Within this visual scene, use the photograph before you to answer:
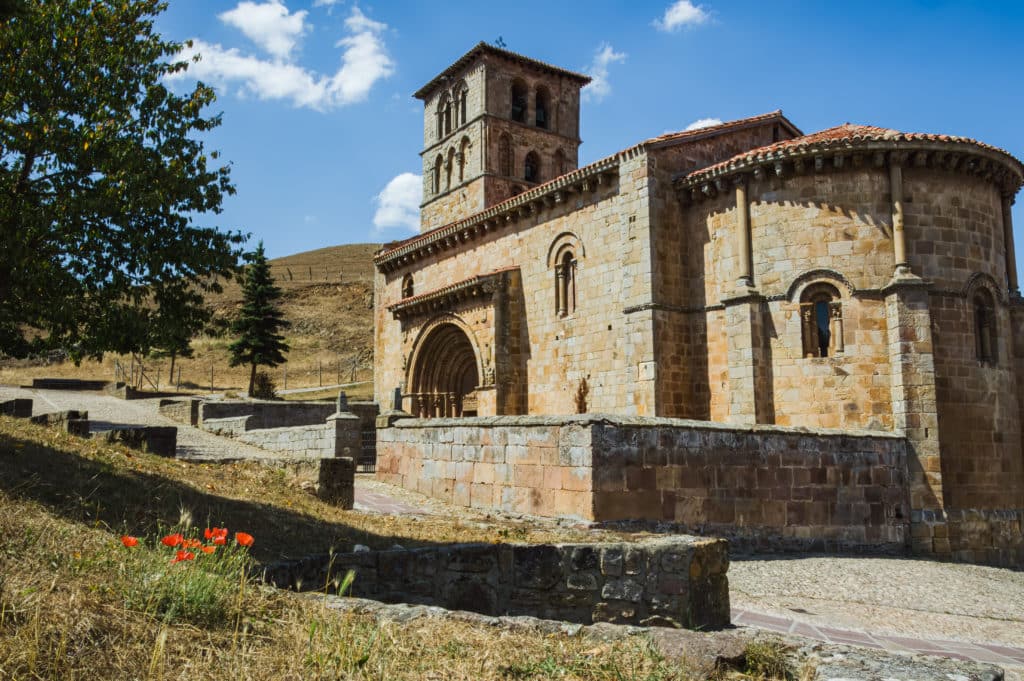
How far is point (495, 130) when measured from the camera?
98.7 feet

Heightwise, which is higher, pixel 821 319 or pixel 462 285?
pixel 462 285

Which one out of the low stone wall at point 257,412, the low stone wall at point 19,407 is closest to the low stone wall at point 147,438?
the low stone wall at point 19,407

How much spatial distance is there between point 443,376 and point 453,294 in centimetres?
317

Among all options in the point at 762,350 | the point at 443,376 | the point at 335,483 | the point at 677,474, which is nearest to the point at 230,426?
the point at 443,376

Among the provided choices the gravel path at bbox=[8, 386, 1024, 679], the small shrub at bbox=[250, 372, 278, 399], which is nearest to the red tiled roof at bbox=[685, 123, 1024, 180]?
the gravel path at bbox=[8, 386, 1024, 679]

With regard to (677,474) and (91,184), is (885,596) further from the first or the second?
(91,184)

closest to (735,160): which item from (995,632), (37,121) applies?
(995,632)

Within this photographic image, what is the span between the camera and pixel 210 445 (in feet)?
61.6

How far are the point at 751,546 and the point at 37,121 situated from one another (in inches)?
440

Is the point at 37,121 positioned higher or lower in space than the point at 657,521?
higher

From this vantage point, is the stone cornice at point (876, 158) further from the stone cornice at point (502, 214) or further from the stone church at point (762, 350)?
the stone cornice at point (502, 214)

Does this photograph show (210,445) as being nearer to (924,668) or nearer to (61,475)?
(61,475)

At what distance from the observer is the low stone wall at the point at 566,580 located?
5875mm

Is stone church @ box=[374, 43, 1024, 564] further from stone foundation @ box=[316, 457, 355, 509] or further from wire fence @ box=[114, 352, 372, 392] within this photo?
wire fence @ box=[114, 352, 372, 392]
